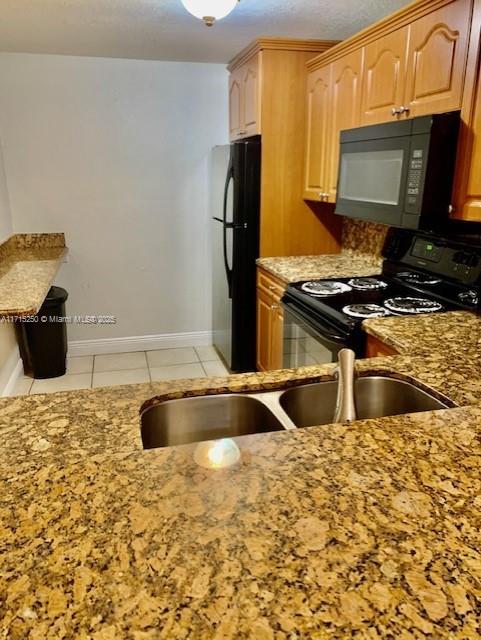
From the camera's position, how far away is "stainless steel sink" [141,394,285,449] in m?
1.31

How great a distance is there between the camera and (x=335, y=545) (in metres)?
0.74

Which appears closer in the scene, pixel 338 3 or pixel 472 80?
pixel 472 80

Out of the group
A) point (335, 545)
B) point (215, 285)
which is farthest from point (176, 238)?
point (335, 545)

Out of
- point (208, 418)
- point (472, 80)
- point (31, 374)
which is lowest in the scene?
point (31, 374)

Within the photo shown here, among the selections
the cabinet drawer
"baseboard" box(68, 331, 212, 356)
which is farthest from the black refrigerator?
"baseboard" box(68, 331, 212, 356)

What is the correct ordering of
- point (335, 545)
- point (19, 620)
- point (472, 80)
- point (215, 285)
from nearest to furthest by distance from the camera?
point (19, 620) < point (335, 545) < point (472, 80) < point (215, 285)

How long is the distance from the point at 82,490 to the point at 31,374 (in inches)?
127

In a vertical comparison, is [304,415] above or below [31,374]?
above

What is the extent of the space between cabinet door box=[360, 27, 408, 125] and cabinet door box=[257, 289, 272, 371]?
128cm

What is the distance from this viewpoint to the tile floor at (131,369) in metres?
3.68

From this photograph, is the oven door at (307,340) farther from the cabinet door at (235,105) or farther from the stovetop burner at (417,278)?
the cabinet door at (235,105)

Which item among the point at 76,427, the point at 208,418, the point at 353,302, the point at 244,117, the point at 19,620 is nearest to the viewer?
the point at 19,620

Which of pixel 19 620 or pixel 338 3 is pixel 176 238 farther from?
pixel 19 620

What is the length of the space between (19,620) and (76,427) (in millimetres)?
519
